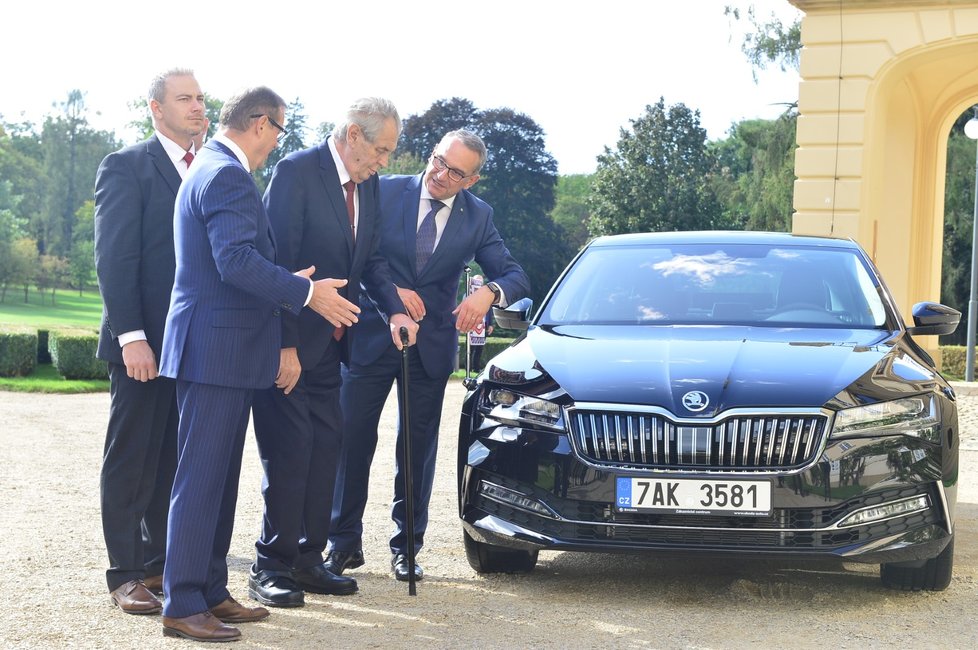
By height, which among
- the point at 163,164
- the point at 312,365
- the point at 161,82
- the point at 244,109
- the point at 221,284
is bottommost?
the point at 312,365

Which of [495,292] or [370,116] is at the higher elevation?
[370,116]

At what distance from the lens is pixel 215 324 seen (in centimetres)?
454

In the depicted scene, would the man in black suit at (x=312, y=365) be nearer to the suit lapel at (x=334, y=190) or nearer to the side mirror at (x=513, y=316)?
the suit lapel at (x=334, y=190)

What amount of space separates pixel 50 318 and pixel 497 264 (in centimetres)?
5029

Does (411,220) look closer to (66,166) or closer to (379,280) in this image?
(379,280)

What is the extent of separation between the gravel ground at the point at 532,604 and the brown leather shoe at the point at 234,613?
0.25ft

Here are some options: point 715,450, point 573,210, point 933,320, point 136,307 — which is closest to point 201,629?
point 136,307

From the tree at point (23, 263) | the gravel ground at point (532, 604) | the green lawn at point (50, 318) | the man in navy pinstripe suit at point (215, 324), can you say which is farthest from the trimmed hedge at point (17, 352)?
the tree at point (23, 263)

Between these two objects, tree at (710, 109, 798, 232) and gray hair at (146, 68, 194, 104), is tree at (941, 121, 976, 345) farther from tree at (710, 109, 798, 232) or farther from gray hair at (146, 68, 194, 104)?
gray hair at (146, 68, 194, 104)

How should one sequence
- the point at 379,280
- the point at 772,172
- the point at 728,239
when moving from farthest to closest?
the point at 772,172 → the point at 728,239 → the point at 379,280

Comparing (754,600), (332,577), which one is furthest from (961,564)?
(332,577)

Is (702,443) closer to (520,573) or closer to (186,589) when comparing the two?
(520,573)

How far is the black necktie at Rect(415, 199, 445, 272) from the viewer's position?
6.08m

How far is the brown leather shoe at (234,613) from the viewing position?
482 cm
